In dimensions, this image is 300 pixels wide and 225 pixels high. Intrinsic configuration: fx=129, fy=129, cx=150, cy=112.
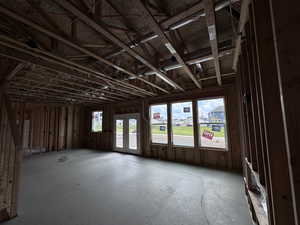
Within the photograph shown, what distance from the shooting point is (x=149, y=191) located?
283 centimetres

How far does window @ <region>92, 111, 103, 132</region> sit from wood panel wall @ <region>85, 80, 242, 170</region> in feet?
2.64

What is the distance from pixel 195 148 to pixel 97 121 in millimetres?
6419

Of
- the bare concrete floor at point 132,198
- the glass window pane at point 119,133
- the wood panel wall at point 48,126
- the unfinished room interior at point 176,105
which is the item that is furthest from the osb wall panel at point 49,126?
the bare concrete floor at point 132,198

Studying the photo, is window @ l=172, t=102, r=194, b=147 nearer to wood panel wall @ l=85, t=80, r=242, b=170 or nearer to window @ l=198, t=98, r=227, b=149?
wood panel wall @ l=85, t=80, r=242, b=170

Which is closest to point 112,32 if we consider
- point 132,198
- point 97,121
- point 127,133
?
point 132,198

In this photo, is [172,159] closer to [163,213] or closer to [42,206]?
[163,213]

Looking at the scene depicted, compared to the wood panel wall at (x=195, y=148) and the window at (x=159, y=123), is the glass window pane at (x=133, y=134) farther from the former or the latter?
the window at (x=159, y=123)

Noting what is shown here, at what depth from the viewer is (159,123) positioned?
586 centimetres

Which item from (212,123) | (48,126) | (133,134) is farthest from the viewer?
(48,126)

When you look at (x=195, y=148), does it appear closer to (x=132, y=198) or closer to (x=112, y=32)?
(x=132, y=198)

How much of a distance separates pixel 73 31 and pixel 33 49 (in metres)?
0.79

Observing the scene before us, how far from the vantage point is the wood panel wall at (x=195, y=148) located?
4262mm

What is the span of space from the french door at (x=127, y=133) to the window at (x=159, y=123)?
87 cm

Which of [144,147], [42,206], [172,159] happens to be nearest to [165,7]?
[42,206]
